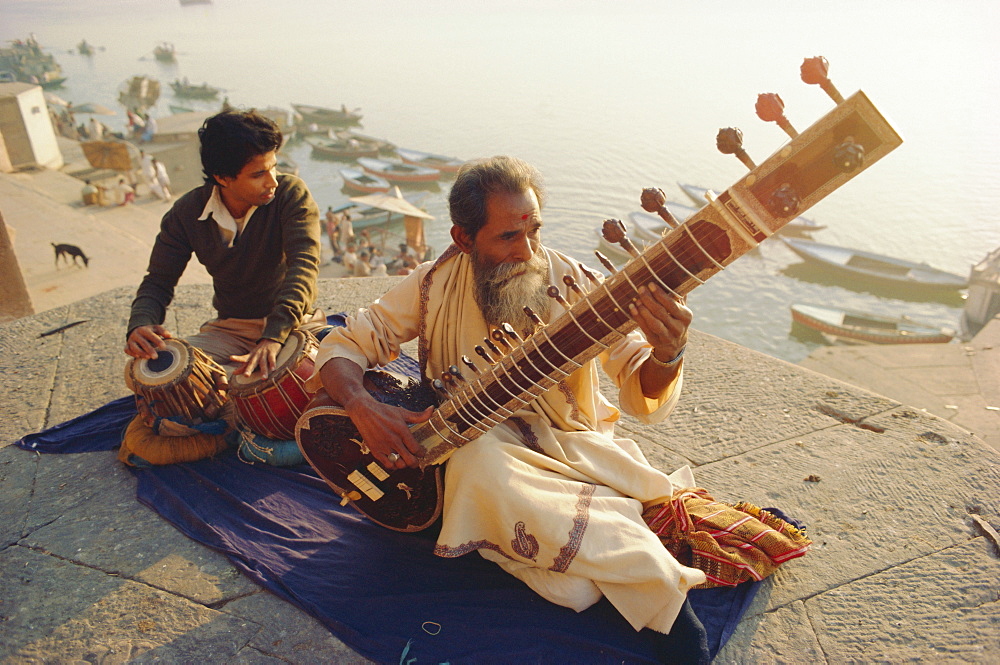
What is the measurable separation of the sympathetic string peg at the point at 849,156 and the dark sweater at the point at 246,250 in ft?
7.87

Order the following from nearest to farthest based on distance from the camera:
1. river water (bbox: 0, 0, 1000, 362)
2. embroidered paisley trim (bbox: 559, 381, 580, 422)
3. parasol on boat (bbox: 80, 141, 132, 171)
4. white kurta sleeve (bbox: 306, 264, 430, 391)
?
embroidered paisley trim (bbox: 559, 381, 580, 422)
white kurta sleeve (bbox: 306, 264, 430, 391)
parasol on boat (bbox: 80, 141, 132, 171)
river water (bbox: 0, 0, 1000, 362)

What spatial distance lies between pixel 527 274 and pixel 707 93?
4871cm

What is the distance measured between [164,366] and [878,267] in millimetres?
25311

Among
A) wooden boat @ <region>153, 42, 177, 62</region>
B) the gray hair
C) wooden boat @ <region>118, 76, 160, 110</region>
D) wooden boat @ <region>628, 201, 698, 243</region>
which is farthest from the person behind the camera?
wooden boat @ <region>153, 42, 177, 62</region>

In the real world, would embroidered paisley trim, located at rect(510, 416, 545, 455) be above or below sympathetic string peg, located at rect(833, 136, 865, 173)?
below

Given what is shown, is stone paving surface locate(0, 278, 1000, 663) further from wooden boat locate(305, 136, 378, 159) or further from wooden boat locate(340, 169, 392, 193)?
wooden boat locate(305, 136, 378, 159)

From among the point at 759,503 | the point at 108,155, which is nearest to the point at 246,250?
the point at 759,503

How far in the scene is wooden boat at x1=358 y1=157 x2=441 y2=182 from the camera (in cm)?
2844

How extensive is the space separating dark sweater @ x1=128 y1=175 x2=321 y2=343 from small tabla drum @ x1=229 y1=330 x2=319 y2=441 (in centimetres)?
22

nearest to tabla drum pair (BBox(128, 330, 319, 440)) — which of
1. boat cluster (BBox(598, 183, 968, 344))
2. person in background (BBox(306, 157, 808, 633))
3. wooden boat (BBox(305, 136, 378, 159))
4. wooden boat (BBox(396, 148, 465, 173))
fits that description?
person in background (BBox(306, 157, 808, 633))

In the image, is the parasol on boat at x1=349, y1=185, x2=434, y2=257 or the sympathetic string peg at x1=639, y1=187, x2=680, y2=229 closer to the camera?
the sympathetic string peg at x1=639, y1=187, x2=680, y2=229

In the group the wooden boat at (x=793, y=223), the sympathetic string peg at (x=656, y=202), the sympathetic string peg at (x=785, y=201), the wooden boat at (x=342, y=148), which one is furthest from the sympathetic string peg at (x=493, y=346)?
the wooden boat at (x=342, y=148)

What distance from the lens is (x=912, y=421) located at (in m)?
3.44

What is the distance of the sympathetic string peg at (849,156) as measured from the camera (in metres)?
1.37
